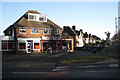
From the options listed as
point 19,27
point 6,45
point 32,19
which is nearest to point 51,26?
point 32,19

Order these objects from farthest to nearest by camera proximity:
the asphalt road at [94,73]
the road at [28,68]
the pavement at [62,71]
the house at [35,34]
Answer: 1. the house at [35,34]
2. the road at [28,68]
3. the pavement at [62,71]
4. the asphalt road at [94,73]

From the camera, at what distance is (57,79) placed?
783 centimetres

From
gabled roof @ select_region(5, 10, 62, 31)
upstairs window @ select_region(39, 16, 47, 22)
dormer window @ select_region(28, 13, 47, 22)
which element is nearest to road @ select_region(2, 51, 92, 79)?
gabled roof @ select_region(5, 10, 62, 31)

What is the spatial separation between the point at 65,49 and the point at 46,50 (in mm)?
5261

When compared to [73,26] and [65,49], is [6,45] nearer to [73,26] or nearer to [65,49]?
[65,49]

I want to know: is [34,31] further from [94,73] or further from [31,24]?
[94,73]

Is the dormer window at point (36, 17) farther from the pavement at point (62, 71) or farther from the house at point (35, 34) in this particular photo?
the pavement at point (62, 71)

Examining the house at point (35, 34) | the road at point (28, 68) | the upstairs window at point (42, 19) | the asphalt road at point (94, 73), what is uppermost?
the upstairs window at point (42, 19)

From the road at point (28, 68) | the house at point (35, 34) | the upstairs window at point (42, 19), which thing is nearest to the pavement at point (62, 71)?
the road at point (28, 68)

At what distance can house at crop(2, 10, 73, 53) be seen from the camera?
26.9 meters

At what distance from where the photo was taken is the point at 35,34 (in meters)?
28.3

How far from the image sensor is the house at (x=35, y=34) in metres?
26.9

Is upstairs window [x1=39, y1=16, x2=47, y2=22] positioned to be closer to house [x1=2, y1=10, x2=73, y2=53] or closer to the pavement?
house [x1=2, y1=10, x2=73, y2=53]

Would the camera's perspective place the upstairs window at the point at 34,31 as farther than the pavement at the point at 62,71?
Yes
